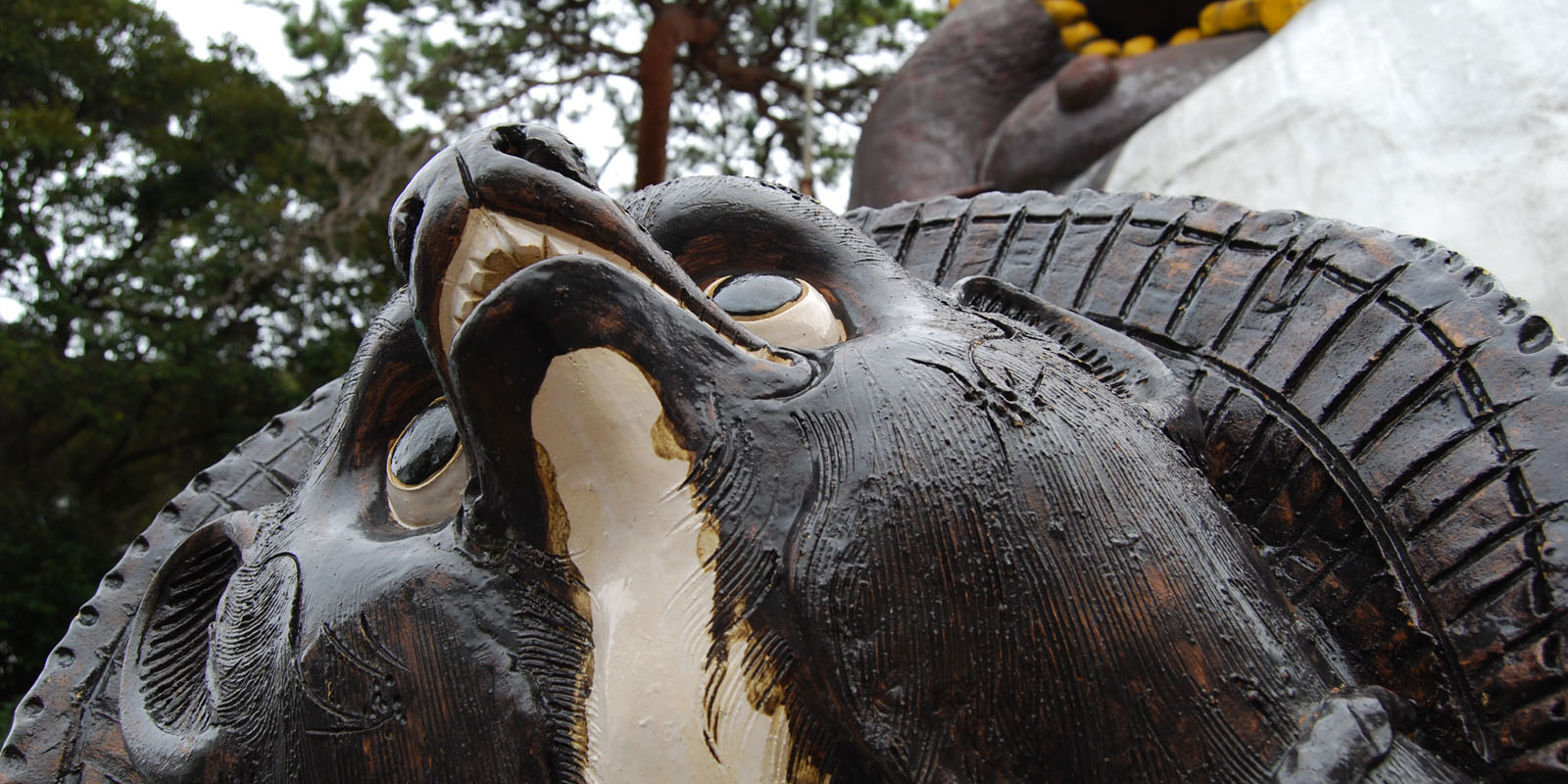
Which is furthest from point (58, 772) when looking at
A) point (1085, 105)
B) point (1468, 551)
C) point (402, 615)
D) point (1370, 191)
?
point (1085, 105)

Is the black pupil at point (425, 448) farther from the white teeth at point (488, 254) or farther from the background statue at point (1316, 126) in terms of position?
the background statue at point (1316, 126)

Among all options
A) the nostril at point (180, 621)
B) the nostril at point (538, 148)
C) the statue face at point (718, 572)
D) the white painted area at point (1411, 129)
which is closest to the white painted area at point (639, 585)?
the statue face at point (718, 572)

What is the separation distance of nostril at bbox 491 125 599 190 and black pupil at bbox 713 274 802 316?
194 mm

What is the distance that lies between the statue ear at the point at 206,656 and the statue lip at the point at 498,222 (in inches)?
11.6

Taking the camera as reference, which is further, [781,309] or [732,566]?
[781,309]

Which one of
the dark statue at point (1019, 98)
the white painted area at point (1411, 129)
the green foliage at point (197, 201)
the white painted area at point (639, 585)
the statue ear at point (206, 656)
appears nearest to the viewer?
the white painted area at point (639, 585)

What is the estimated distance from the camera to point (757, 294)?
1052 mm

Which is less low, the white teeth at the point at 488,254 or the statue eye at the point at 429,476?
the white teeth at the point at 488,254

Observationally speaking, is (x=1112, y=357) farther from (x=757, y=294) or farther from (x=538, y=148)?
(x=538, y=148)

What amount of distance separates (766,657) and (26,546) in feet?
32.5

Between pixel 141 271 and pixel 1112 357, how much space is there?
984cm

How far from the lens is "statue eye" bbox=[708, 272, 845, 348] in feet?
3.35

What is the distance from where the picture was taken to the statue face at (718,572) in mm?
835

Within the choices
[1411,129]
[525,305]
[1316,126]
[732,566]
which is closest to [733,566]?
[732,566]
